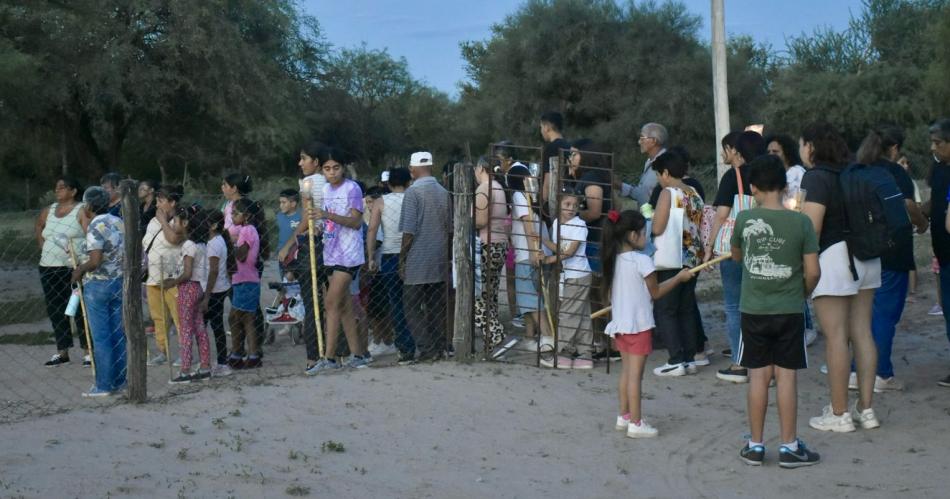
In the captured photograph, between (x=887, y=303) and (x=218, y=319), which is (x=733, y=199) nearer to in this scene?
(x=887, y=303)

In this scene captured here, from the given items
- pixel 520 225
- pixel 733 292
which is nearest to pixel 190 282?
pixel 520 225

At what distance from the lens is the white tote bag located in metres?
9.16

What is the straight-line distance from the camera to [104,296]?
940 cm

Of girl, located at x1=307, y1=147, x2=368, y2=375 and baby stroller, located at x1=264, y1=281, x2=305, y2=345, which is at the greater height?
girl, located at x1=307, y1=147, x2=368, y2=375

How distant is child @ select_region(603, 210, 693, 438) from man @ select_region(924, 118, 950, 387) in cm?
238

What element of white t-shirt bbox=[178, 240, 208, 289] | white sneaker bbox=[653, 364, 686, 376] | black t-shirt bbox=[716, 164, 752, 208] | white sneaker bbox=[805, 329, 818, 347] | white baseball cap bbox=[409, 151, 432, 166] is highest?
white baseball cap bbox=[409, 151, 432, 166]

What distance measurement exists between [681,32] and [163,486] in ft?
125

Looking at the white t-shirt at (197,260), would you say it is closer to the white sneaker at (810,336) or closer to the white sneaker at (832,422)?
the white sneaker at (832,422)

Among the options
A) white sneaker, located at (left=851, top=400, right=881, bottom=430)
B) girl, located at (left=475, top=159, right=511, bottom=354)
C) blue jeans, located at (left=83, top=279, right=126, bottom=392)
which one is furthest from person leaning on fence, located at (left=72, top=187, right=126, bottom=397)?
white sneaker, located at (left=851, top=400, right=881, bottom=430)

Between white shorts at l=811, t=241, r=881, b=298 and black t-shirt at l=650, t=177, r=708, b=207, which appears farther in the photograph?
black t-shirt at l=650, t=177, r=708, b=207

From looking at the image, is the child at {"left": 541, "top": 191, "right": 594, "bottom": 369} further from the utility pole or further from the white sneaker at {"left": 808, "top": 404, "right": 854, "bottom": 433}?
the utility pole

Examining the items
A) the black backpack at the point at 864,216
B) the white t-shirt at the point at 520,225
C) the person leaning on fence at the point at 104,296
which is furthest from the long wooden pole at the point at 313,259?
the black backpack at the point at 864,216

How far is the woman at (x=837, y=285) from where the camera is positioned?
720 centimetres

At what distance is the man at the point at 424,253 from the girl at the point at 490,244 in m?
0.31
